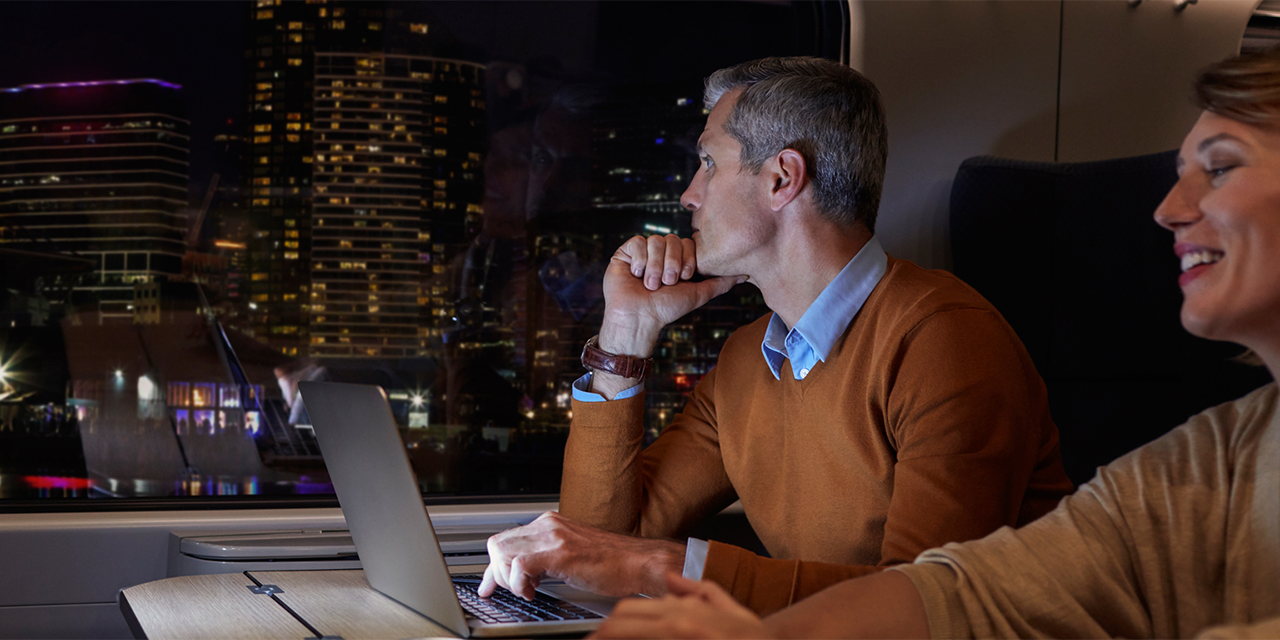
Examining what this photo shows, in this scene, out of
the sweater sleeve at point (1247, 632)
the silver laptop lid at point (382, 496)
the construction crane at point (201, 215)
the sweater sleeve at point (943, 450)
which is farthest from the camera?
the construction crane at point (201, 215)

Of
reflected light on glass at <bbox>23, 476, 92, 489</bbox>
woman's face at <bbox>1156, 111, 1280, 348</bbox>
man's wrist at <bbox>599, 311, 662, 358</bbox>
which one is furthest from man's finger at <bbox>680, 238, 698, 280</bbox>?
reflected light on glass at <bbox>23, 476, 92, 489</bbox>

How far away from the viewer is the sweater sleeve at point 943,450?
1.12 m

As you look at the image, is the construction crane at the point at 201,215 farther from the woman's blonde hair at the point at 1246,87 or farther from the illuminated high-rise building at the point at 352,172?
the woman's blonde hair at the point at 1246,87

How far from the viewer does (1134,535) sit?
0.93 metres

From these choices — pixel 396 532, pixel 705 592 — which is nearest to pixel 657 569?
pixel 396 532

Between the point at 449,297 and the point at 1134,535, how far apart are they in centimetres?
145

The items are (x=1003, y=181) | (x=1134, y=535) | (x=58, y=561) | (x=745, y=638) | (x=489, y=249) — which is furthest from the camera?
(x=489, y=249)

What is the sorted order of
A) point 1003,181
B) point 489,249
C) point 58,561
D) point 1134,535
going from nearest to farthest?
point 1134,535, point 58,561, point 1003,181, point 489,249

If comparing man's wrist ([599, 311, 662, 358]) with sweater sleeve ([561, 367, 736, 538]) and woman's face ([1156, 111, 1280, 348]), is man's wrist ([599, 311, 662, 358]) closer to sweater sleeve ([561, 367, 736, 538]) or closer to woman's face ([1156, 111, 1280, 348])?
sweater sleeve ([561, 367, 736, 538])

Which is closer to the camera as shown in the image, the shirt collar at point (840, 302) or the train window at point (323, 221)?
the shirt collar at point (840, 302)

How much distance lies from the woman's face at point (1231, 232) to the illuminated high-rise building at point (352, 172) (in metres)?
1.46

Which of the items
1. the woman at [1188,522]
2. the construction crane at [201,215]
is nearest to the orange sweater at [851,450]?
the woman at [1188,522]

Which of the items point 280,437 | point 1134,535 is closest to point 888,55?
point 1134,535

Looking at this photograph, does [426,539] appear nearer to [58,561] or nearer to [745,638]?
[745,638]
